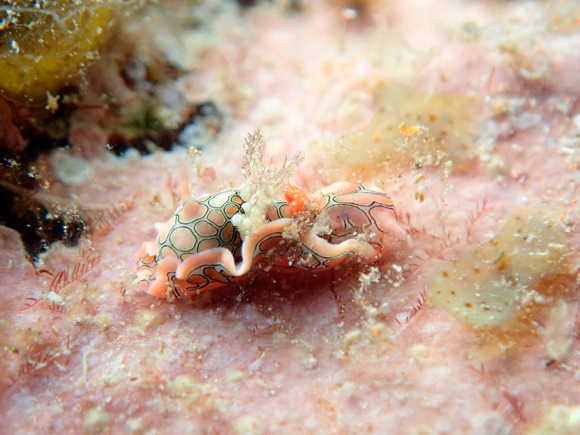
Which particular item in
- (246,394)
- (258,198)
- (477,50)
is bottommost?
(246,394)

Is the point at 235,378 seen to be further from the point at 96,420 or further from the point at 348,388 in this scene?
the point at 96,420

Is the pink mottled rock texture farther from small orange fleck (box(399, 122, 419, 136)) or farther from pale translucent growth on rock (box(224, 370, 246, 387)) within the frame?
small orange fleck (box(399, 122, 419, 136))

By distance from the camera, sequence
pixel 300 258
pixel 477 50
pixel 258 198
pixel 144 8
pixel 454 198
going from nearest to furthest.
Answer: pixel 258 198 → pixel 300 258 → pixel 454 198 → pixel 477 50 → pixel 144 8

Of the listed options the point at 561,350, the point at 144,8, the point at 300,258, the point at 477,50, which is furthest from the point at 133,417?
the point at 477,50

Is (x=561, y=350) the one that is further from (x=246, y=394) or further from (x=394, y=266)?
(x=246, y=394)

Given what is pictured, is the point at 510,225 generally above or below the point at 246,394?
above

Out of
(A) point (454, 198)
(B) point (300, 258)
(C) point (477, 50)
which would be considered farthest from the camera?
(C) point (477, 50)

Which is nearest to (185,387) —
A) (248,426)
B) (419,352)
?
(248,426)

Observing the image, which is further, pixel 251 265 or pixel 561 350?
pixel 251 265
